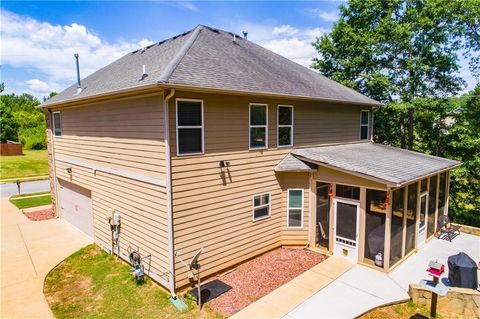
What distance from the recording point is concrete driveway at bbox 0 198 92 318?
7.55 m

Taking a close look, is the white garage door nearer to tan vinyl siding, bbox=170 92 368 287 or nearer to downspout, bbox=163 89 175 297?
downspout, bbox=163 89 175 297

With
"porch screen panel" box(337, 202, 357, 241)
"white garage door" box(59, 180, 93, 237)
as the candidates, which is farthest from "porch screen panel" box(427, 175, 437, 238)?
"white garage door" box(59, 180, 93, 237)

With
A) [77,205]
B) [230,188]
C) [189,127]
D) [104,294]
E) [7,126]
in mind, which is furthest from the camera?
[7,126]

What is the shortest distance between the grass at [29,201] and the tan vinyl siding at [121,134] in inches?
298

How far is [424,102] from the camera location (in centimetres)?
1722

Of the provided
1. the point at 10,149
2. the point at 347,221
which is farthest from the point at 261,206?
the point at 10,149

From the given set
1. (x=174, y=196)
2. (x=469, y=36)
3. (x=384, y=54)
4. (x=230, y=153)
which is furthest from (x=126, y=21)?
(x=469, y=36)

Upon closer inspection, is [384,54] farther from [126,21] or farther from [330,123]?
[126,21]

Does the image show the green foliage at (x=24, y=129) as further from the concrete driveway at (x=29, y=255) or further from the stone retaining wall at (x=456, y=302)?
the stone retaining wall at (x=456, y=302)

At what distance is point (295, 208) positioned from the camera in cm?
1061

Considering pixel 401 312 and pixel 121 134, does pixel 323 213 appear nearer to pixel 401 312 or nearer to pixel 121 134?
pixel 401 312

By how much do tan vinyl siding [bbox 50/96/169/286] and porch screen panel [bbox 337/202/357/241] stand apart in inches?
221

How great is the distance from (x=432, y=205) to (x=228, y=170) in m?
8.58

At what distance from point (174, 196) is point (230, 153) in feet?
7.23
